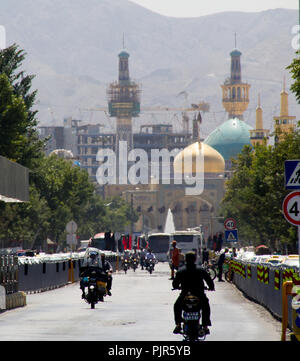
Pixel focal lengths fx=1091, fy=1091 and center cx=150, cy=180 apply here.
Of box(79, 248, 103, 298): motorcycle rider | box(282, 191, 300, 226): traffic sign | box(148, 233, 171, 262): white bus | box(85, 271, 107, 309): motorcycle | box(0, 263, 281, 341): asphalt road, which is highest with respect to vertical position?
box(148, 233, 171, 262): white bus

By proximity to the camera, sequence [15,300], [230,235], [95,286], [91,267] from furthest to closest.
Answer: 1. [230,235]
2. [15,300]
3. [91,267]
4. [95,286]

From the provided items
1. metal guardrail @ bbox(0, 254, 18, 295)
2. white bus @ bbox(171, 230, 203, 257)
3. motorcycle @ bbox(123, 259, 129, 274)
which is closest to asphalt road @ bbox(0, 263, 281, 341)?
metal guardrail @ bbox(0, 254, 18, 295)

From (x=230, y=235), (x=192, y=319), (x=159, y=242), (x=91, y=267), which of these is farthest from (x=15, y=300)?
(x=159, y=242)

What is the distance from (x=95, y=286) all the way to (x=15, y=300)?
7.86 ft

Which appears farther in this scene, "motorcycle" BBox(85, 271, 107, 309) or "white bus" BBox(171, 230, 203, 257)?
"white bus" BBox(171, 230, 203, 257)

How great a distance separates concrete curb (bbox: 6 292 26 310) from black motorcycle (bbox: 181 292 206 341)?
38.6ft

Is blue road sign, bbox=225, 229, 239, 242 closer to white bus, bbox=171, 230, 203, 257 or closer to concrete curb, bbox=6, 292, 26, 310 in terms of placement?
concrete curb, bbox=6, 292, 26, 310

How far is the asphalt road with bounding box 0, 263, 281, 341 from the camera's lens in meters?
20.0

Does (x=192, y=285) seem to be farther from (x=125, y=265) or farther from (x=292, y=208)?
(x=125, y=265)

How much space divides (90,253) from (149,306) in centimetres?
217

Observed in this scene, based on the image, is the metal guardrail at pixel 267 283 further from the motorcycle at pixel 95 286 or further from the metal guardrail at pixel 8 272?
the metal guardrail at pixel 8 272

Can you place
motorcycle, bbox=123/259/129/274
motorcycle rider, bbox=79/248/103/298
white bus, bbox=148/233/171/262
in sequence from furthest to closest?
white bus, bbox=148/233/171/262 < motorcycle, bbox=123/259/129/274 < motorcycle rider, bbox=79/248/103/298

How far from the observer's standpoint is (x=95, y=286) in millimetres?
29141
